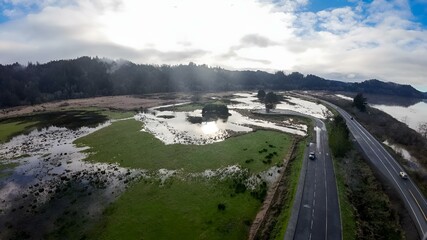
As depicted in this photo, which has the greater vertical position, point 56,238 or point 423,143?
point 423,143

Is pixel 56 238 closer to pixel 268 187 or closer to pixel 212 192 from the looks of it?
pixel 212 192

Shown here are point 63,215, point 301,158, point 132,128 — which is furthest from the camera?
point 132,128

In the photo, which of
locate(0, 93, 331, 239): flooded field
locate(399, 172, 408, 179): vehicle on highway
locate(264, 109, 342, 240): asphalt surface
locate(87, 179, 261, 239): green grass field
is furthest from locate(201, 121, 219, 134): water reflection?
locate(399, 172, 408, 179): vehicle on highway

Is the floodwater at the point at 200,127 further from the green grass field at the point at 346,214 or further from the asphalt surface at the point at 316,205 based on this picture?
the green grass field at the point at 346,214

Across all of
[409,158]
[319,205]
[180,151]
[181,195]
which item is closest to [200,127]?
[180,151]

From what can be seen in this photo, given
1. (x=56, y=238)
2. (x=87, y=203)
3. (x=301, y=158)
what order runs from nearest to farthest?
(x=56, y=238) → (x=87, y=203) → (x=301, y=158)

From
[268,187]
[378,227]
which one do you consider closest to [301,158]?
[268,187]

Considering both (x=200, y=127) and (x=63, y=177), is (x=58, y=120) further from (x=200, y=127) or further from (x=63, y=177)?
(x=63, y=177)
